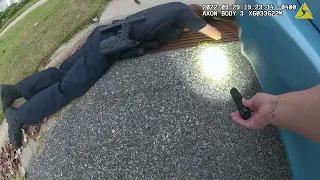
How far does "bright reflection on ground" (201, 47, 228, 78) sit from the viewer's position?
11.4ft

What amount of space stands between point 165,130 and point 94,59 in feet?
3.23

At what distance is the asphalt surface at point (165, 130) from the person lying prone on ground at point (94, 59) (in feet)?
0.37

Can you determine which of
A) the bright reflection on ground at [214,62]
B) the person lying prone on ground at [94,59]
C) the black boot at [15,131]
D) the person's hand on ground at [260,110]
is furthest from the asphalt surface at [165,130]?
the person's hand on ground at [260,110]

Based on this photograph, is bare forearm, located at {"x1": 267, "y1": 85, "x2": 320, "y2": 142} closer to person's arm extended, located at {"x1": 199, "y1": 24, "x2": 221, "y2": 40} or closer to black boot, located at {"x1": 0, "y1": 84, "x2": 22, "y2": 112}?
person's arm extended, located at {"x1": 199, "y1": 24, "x2": 221, "y2": 40}

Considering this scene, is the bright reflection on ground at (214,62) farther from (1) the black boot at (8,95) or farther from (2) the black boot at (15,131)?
(1) the black boot at (8,95)

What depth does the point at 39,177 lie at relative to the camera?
344cm

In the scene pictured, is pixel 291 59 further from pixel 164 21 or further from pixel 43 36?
pixel 43 36

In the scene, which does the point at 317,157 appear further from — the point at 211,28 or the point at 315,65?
the point at 211,28

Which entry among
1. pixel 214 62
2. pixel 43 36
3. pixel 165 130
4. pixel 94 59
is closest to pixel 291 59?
pixel 165 130

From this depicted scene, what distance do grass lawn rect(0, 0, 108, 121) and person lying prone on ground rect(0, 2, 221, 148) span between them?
0.79 meters

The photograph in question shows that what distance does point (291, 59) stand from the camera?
86.6 inches

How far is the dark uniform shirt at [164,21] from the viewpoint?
363 cm

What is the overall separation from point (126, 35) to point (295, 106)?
2.00 metres

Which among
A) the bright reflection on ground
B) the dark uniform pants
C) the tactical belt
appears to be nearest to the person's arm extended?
the bright reflection on ground
